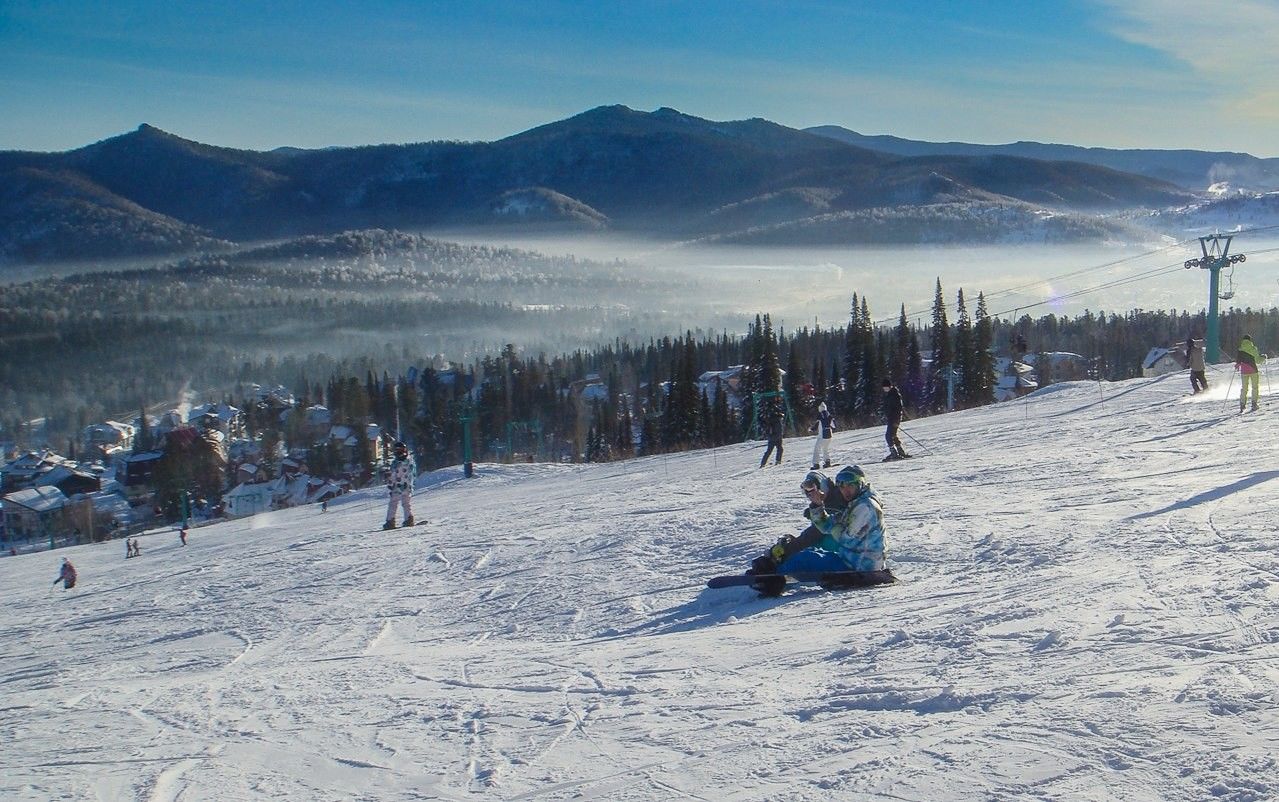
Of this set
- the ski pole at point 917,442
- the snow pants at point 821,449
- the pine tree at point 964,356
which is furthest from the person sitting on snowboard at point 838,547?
the pine tree at point 964,356

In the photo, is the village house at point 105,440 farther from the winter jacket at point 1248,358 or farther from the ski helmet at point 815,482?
the ski helmet at point 815,482

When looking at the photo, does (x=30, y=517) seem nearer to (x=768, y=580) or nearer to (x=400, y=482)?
(x=400, y=482)

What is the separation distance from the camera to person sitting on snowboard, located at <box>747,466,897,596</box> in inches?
396

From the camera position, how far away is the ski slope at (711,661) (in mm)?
5270

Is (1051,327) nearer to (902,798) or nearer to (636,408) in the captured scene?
(636,408)

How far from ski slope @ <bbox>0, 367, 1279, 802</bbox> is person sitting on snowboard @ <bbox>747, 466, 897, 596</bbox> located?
313 millimetres

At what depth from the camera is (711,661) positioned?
7848 mm

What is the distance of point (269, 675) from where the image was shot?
9.17 meters

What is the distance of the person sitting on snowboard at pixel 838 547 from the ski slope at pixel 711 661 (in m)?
0.31

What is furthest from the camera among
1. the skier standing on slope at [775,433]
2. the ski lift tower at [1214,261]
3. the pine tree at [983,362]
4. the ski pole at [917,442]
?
the pine tree at [983,362]

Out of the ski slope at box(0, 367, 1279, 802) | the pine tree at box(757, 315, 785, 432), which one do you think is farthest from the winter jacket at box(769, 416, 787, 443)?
the pine tree at box(757, 315, 785, 432)

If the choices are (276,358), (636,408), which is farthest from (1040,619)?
(276,358)

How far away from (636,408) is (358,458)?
1269 inches

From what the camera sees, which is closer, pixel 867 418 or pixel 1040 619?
pixel 1040 619
